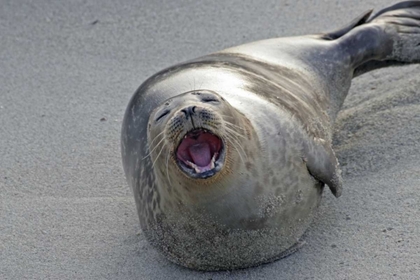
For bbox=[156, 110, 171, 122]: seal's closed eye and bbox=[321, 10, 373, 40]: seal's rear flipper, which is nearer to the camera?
bbox=[156, 110, 171, 122]: seal's closed eye

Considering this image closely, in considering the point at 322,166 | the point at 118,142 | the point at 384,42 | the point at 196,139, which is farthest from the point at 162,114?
the point at 384,42

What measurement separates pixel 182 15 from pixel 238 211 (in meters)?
3.10

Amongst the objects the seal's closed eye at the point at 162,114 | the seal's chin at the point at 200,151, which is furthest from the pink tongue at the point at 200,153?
the seal's closed eye at the point at 162,114

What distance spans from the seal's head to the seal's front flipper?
40cm

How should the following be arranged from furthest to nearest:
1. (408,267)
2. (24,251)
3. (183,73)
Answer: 1. (183,73)
2. (24,251)
3. (408,267)

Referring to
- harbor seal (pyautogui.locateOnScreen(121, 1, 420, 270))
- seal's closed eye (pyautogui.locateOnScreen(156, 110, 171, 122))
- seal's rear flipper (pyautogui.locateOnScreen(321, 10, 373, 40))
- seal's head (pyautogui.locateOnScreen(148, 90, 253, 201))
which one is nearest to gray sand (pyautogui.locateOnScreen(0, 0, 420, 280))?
harbor seal (pyautogui.locateOnScreen(121, 1, 420, 270))

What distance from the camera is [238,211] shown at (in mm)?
4133

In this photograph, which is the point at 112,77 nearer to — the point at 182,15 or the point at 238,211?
the point at 182,15

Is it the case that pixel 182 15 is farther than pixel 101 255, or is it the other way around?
pixel 182 15

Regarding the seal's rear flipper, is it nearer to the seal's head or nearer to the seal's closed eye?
the seal's head

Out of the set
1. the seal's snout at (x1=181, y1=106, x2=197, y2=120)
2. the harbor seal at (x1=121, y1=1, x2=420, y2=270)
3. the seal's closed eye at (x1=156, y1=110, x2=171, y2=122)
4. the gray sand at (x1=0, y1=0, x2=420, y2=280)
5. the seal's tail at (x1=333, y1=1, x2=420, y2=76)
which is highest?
the seal's snout at (x1=181, y1=106, x2=197, y2=120)

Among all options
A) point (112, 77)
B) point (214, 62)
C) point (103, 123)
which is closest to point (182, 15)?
point (112, 77)

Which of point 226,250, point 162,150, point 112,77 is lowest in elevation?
point 112,77

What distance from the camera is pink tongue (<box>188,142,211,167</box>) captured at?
3.90 m
